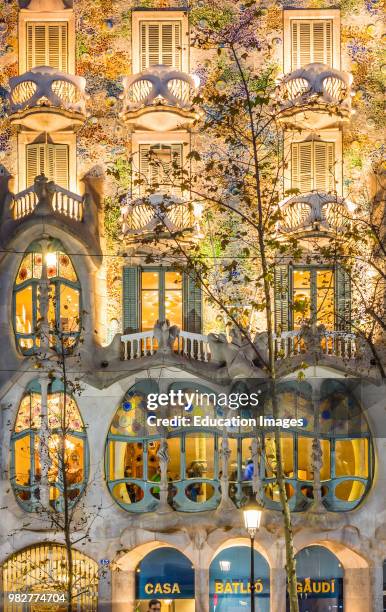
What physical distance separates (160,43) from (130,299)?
6.26m

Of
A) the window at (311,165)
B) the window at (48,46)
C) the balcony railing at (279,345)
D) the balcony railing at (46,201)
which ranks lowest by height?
the balcony railing at (279,345)

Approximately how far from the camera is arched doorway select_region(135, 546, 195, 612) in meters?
31.8

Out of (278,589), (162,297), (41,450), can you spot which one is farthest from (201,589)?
(162,297)

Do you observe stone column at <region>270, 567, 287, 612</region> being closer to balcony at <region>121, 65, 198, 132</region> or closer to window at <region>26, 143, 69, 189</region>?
window at <region>26, 143, 69, 189</region>

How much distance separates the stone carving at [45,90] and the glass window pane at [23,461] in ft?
25.3

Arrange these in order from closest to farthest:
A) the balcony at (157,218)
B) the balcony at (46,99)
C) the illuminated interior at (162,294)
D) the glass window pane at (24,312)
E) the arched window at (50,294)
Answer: the balcony at (157,218)
the arched window at (50,294)
the glass window pane at (24,312)
the balcony at (46,99)
the illuminated interior at (162,294)

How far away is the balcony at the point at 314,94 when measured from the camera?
32625 millimetres

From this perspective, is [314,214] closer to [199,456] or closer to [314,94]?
[314,94]

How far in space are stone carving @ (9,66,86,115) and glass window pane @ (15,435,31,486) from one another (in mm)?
7716

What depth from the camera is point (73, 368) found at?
31938 mm

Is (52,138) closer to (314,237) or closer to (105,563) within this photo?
(314,237)

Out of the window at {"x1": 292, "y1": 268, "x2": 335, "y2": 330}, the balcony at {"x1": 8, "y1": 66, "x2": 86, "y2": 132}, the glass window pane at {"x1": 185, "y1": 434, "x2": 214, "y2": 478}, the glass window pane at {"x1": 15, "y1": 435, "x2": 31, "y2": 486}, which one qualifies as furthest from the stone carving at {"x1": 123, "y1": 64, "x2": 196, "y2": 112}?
the glass window pane at {"x1": 15, "y1": 435, "x2": 31, "y2": 486}

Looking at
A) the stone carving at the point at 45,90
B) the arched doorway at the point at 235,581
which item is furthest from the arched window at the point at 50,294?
the arched doorway at the point at 235,581

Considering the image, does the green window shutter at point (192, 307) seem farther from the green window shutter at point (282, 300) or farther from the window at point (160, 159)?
the window at point (160, 159)
